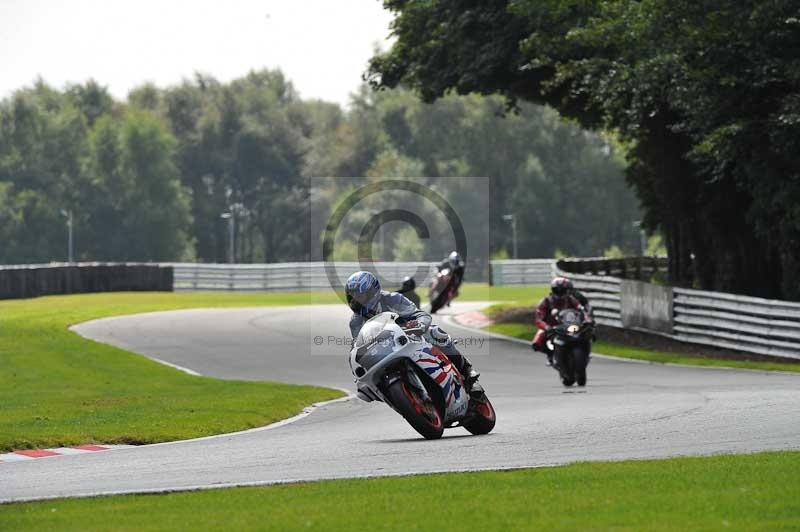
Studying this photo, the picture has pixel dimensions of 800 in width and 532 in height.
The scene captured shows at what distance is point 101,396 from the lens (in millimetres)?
21875

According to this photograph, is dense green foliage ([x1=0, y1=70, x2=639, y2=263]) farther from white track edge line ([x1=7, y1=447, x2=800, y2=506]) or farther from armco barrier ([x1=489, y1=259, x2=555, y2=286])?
A: white track edge line ([x1=7, y1=447, x2=800, y2=506])

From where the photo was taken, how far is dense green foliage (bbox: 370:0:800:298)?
30.2 metres

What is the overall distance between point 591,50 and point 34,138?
327 ft

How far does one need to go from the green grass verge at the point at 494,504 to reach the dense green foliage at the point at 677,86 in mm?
19042

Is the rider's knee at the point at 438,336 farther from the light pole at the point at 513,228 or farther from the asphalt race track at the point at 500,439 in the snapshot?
the light pole at the point at 513,228

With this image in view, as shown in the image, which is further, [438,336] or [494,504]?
[438,336]

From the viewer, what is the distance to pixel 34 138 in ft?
424

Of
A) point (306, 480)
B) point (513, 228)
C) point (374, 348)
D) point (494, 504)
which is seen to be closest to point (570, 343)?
point (374, 348)

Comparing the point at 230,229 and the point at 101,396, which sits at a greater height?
the point at 230,229

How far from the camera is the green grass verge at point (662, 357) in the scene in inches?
1036

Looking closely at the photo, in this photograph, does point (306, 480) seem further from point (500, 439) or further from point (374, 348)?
point (500, 439)

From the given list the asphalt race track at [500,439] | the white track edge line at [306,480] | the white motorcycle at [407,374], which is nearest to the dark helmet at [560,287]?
the asphalt race track at [500,439]

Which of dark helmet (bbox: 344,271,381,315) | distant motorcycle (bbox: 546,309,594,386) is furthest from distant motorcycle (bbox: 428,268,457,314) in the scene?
dark helmet (bbox: 344,271,381,315)

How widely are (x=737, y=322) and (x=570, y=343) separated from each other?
9094 mm
